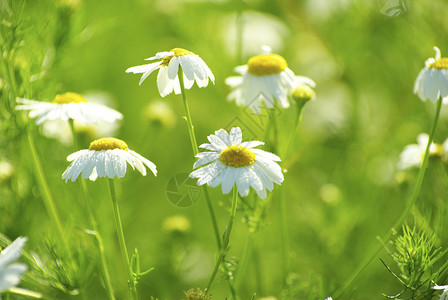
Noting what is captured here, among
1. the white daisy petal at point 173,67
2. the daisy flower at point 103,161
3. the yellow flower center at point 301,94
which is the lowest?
the daisy flower at point 103,161

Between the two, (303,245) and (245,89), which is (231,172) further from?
(303,245)

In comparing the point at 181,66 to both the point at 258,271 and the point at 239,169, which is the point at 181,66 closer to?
the point at 239,169

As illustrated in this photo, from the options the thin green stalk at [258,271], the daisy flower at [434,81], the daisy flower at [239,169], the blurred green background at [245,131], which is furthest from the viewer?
the blurred green background at [245,131]

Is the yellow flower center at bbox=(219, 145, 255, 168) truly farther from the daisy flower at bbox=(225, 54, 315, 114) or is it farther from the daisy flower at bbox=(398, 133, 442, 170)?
the daisy flower at bbox=(398, 133, 442, 170)

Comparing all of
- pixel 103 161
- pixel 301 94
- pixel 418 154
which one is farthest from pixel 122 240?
pixel 418 154

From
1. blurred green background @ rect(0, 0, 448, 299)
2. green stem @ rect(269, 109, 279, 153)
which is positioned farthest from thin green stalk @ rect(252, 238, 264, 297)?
green stem @ rect(269, 109, 279, 153)

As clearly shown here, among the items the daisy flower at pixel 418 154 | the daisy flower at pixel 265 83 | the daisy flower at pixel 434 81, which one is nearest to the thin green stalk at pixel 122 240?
the daisy flower at pixel 265 83

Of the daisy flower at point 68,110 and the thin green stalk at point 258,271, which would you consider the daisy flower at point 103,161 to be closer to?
the daisy flower at point 68,110
